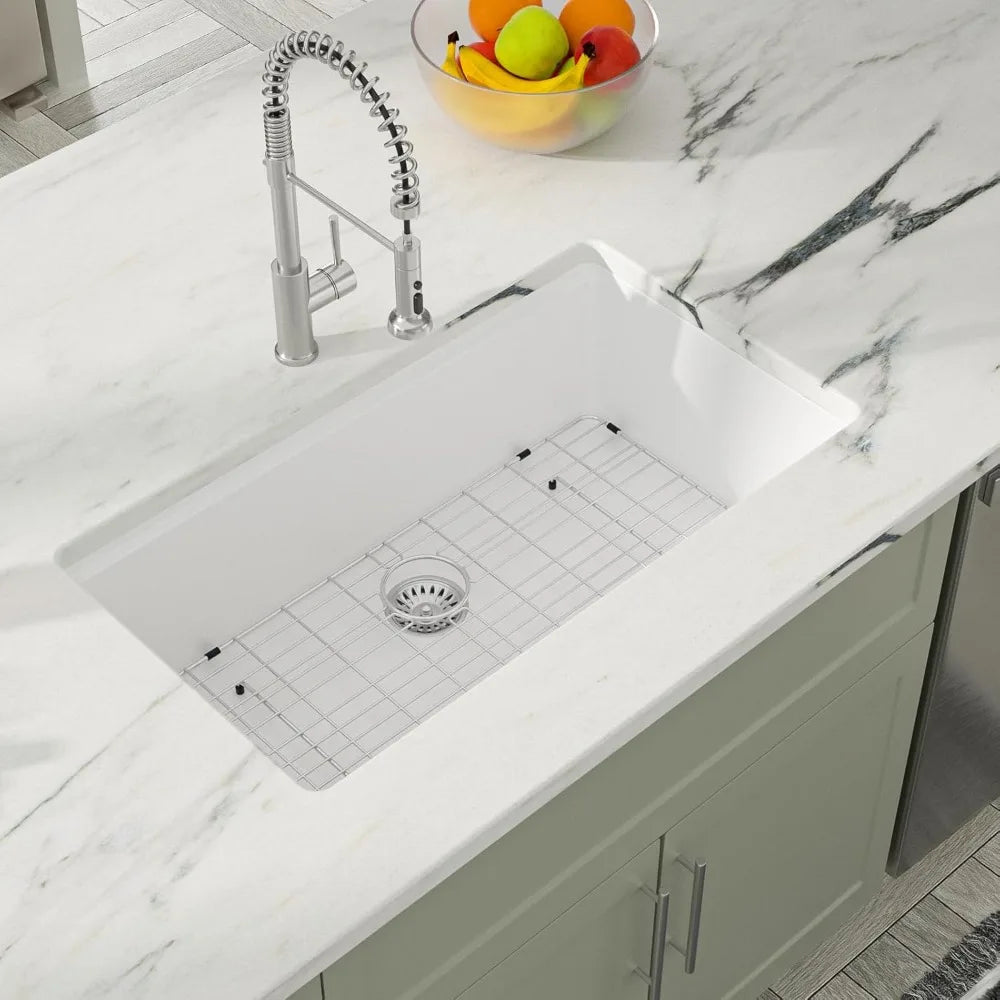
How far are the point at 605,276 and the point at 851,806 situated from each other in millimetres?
711

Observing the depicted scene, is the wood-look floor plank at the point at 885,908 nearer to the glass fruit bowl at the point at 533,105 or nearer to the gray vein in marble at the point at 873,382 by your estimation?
the gray vein in marble at the point at 873,382

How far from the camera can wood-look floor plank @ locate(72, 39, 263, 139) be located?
142 inches

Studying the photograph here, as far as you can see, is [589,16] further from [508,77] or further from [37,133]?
[37,133]

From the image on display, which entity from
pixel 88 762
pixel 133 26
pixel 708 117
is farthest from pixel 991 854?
pixel 133 26

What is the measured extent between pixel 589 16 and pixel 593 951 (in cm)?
105

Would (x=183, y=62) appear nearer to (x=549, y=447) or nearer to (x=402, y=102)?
(x=402, y=102)

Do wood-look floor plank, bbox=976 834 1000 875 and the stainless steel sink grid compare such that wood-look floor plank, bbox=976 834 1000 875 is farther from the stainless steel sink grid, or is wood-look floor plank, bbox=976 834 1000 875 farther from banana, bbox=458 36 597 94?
banana, bbox=458 36 597 94

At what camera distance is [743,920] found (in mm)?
1896

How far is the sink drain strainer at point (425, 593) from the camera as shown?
1.69m

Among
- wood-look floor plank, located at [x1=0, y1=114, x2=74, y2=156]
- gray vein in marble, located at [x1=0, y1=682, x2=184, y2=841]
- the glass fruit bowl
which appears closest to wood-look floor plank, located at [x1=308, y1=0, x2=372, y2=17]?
wood-look floor plank, located at [x1=0, y1=114, x2=74, y2=156]

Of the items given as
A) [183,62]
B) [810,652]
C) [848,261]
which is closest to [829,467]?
[810,652]

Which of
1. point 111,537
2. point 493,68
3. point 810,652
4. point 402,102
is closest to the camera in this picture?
point 111,537

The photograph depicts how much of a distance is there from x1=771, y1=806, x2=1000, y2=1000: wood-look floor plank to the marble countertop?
0.91 m

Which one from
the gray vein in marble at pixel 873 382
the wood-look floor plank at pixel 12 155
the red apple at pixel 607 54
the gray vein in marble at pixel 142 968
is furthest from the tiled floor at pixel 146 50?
the gray vein in marble at pixel 142 968
